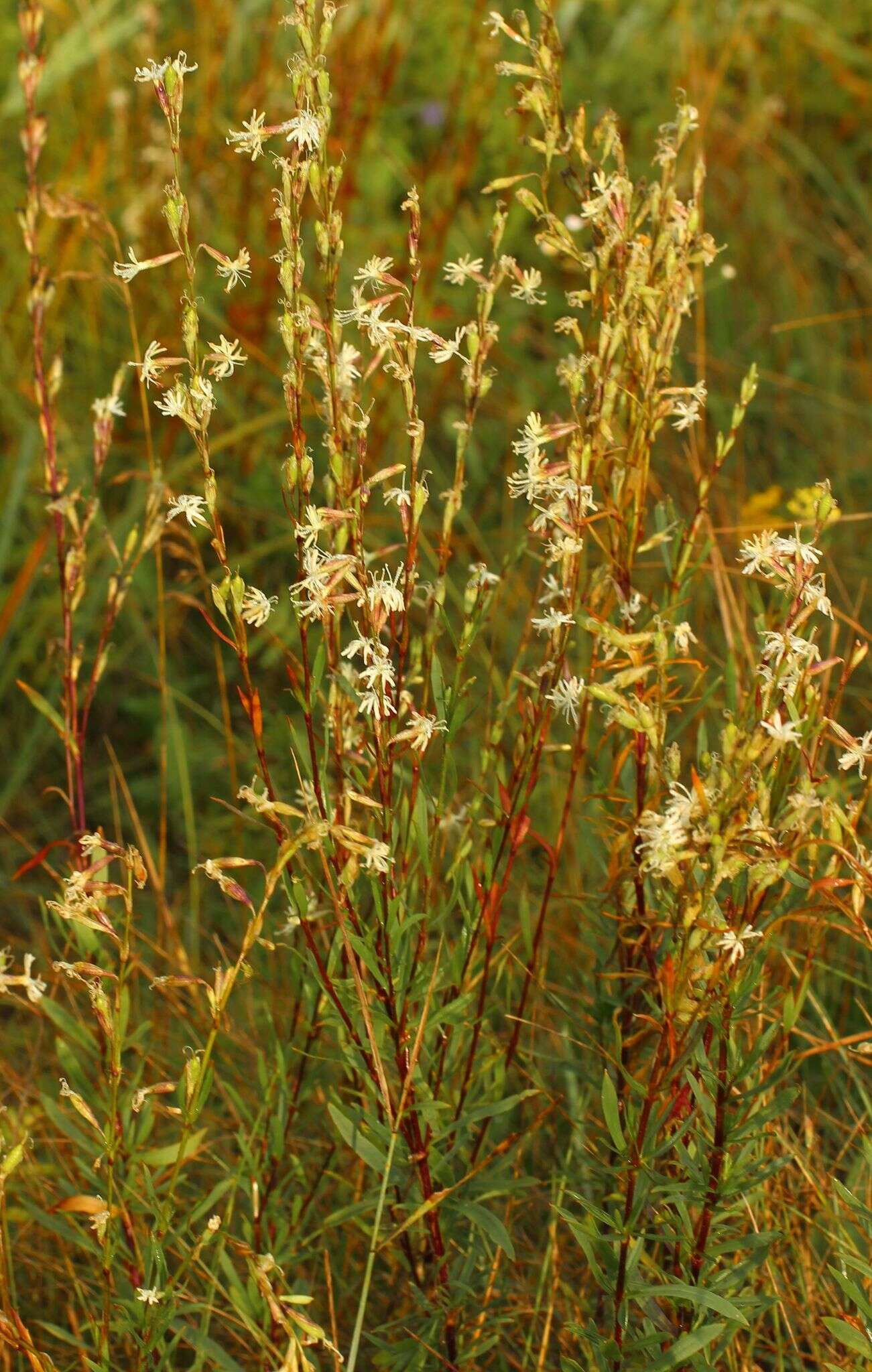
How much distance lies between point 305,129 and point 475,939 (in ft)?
2.17

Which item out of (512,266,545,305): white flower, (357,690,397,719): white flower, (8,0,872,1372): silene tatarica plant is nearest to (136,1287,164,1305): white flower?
(8,0,872,1372): silene tatarica plant

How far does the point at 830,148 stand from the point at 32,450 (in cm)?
225

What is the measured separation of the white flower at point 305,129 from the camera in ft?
3.38

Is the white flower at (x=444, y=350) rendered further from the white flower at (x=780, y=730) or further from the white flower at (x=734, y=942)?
the white flower at (x=734, y=942)

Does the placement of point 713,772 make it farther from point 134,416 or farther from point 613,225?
point 134,416

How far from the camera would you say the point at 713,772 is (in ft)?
3.30

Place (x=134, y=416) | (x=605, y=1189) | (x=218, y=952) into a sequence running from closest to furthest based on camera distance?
(x=605, y=1189), (x=218, y=952), (x=134, y=416)

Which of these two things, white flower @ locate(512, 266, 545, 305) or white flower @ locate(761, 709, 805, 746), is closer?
white flower @ locate(761, 709, 805, 746)

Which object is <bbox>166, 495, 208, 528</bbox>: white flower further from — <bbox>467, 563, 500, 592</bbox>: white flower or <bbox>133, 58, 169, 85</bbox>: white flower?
<bbox>133, 58, 169, 85</bbox>: white flower

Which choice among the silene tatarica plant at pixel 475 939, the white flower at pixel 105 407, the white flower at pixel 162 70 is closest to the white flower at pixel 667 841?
the silene tatarica plant at pixel 475 939

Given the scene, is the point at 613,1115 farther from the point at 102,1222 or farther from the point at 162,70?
the point at 162,70

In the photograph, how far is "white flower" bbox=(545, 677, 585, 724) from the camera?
1199 mm

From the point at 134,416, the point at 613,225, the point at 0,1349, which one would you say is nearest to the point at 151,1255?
the point at 0,1349

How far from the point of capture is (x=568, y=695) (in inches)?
47.2
